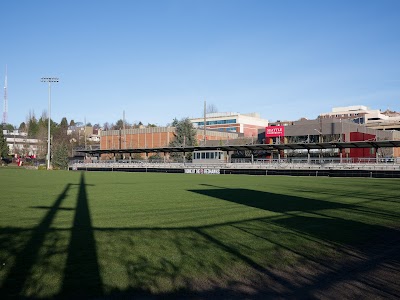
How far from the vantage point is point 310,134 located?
255ft

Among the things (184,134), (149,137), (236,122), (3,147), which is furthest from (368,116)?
(3,147)

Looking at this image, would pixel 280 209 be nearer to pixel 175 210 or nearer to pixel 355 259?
pixel 175 210

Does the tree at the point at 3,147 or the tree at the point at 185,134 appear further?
the tree at the point at 3,147

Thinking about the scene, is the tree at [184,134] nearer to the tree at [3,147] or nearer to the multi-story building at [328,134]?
the multi-story building at [328,134]

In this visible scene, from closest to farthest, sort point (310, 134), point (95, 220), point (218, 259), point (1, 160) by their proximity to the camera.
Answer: point (218, 259) < point (95, 220) < point (310, 134) < point (1, 160)

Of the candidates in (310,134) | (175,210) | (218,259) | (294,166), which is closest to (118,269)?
(218,259)

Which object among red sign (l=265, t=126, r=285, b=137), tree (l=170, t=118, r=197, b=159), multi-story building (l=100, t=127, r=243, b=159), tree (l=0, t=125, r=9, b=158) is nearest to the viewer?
red sign (l=265, t=126, r=285, b=137)

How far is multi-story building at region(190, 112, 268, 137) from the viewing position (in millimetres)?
141375

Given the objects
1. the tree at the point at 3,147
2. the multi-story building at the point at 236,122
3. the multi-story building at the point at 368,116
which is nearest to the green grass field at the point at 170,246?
the tree at the point at 3,147

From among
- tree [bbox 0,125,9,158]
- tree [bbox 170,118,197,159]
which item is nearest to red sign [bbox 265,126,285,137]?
tree [bbox 170,118,197,159]

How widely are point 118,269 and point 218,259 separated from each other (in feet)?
6.49

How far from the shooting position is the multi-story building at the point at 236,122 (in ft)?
464

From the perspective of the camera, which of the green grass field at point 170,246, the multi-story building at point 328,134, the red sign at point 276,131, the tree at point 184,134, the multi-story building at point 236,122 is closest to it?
the green grass field at point 170,246

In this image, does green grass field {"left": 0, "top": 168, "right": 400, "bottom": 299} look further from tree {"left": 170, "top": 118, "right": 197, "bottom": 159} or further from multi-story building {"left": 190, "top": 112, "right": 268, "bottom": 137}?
multi-story building {"left": 190, "top": 112, "right": 268, "bottom": 137}
